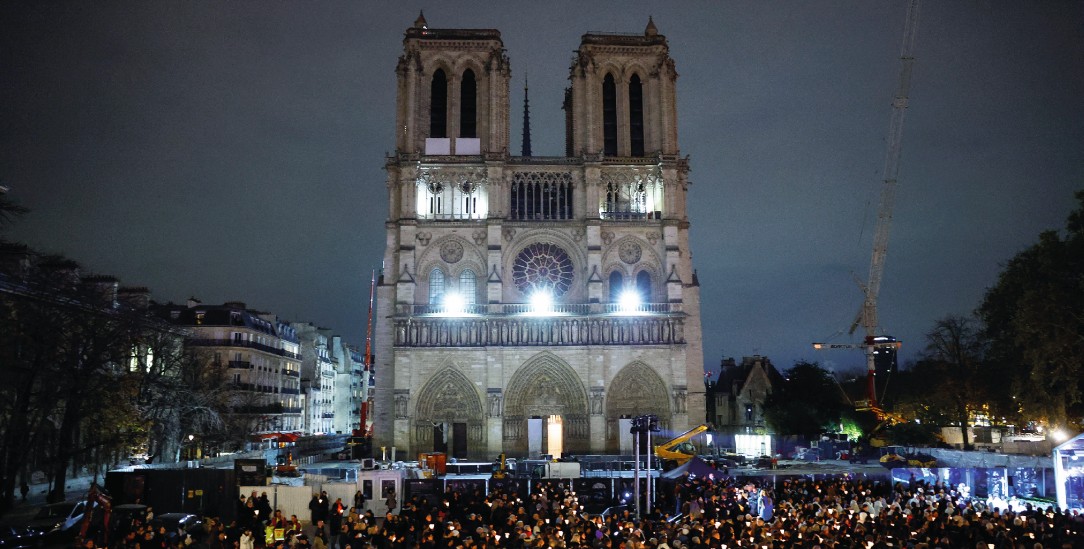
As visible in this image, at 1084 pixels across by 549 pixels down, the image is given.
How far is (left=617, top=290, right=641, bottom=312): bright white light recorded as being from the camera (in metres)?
47.2

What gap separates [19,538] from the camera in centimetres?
2031

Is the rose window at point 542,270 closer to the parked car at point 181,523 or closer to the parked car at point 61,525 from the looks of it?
the parked car at point 181,523

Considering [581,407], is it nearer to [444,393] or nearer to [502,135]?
[444,393]

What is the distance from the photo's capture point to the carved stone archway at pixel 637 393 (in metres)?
45.9

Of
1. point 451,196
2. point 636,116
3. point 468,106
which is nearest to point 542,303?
point 451,196

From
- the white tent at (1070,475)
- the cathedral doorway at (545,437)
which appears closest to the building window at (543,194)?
the cathedral doorway at (545,437)

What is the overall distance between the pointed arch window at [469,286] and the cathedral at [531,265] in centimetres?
8

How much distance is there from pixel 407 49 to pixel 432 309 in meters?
15.8

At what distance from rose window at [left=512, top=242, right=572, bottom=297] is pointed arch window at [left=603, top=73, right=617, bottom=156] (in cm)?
732

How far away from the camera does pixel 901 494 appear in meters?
22.1

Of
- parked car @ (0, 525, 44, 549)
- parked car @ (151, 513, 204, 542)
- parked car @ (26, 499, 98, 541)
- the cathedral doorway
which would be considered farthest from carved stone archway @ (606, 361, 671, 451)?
parked car @ (0, 525, 44, 549)

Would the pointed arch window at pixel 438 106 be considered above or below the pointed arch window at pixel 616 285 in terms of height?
above

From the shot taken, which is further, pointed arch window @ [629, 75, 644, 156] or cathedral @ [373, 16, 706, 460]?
pointed arch window @ [629, 75, 644, 156]

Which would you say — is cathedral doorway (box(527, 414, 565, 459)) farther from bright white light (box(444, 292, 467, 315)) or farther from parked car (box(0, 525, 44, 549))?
parked car (box(0, 525, 44, 549))
